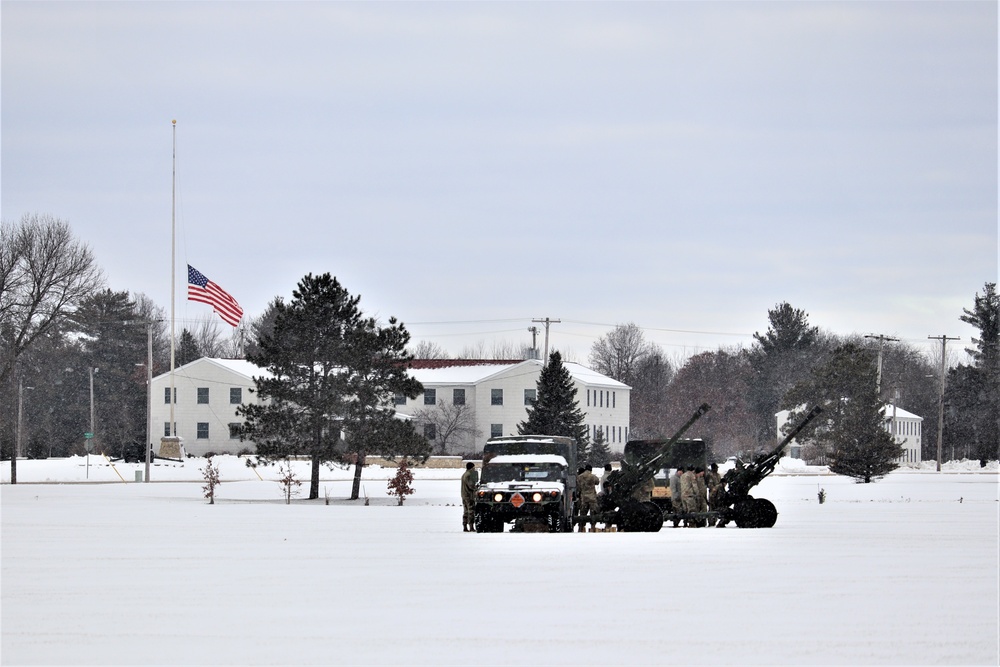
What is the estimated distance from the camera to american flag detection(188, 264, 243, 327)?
68.5 m

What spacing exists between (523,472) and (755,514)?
572cm

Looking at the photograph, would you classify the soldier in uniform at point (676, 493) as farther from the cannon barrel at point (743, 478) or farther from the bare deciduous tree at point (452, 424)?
the bare deciduous tree at point (452, 424)

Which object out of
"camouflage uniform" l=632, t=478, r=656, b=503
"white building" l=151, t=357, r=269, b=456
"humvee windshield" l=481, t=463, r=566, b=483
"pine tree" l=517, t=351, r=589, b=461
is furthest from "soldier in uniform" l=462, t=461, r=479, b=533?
"white building" l=151, t=357, r=269, b=456

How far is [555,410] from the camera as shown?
248 ft

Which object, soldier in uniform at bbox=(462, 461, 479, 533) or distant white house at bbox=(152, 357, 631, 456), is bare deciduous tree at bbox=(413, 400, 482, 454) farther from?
soldier in uniform at bbox=(462, 461, 479, 533)

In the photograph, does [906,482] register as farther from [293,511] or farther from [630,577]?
[630,577]

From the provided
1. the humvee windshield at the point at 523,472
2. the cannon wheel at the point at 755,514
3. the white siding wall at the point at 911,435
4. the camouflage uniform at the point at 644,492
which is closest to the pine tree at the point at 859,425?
the camouflage uniform at the point at 644,492

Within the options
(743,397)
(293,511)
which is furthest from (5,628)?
(743,397)

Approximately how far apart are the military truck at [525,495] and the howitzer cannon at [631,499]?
0.89 meters

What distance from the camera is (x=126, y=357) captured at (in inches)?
4781

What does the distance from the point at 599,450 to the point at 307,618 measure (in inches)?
2947

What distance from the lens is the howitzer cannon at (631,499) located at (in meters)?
31.8

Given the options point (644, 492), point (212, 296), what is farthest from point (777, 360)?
point (644, 492)

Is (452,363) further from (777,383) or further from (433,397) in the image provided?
(777,383)
